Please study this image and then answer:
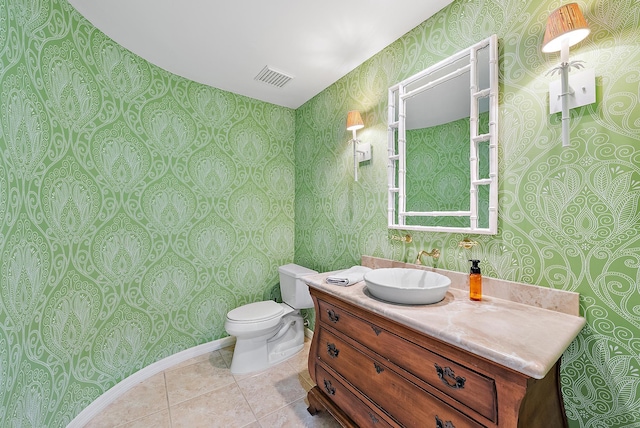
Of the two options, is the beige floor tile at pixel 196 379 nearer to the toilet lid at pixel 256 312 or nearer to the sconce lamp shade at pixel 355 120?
the toilet lid at pixel 256 312

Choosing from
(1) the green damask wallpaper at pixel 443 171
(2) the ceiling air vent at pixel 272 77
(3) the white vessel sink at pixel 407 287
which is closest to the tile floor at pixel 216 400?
(3) the white vessel sink at pixel 407 287

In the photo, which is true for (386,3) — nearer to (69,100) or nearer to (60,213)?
(69,100)

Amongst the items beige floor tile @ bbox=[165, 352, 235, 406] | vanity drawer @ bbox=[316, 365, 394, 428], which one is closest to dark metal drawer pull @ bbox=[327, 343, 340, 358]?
vanity drawer @ bbox=[316, 365, 394, 428]

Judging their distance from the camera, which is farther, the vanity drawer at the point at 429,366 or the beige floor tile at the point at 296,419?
the beige floor tile at the point at 296,419

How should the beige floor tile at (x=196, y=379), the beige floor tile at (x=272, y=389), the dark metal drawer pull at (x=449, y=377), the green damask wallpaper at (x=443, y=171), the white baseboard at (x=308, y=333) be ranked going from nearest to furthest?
the dark metal drawer pull at (x=449, y=377) → the green damask wallpaper at (x=443, y=171) → the beige floor tile at (x=272, y=389) → the beige floor tile at (x=196, y=379) → the white baseboard at (x=308, y=333)

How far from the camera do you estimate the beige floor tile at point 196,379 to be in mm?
1768

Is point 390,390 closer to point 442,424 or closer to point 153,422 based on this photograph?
point 442,424

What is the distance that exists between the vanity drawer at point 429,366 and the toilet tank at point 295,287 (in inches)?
38.0

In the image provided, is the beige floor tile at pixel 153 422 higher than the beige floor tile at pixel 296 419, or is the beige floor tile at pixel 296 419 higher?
the beige floor tile at pixel 296 419

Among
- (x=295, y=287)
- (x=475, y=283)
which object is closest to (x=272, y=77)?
(x=295, y=287)

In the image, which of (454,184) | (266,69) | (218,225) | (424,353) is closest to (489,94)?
(454,184)

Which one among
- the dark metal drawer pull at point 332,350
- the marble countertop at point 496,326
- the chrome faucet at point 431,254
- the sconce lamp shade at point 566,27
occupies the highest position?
the sconce lamp shade at point 566,27

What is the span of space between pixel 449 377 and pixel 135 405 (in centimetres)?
194

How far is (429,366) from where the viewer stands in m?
0.95
